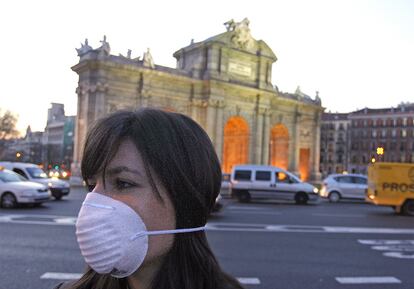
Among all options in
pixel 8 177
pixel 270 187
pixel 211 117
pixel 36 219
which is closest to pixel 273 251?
pixel 36 219

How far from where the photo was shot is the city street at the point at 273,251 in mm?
6559

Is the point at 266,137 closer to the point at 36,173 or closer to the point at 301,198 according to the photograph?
the point at 301,198

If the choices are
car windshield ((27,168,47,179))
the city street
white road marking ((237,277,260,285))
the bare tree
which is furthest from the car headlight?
the bare tree

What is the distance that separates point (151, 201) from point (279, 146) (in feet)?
159

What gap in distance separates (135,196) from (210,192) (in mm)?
285

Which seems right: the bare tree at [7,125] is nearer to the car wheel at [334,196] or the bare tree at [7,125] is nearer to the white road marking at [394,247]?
the car wheel at [334,196]

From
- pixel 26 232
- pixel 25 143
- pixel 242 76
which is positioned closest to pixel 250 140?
pixel 242 76

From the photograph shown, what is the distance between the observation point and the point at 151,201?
167cm

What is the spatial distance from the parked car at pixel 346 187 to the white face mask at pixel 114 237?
24342 millimetres

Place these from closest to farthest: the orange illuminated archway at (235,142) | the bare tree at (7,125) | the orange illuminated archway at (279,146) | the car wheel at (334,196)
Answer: the car wheel at (334,196), the orange illuminated archway at (235,142), the orange illuminated archway at (279,146), the bare tree at (7,125)

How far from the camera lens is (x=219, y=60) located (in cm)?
4109

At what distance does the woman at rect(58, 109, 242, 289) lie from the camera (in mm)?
1654

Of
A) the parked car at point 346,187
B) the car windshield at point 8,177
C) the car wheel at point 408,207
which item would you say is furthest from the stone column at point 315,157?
the car windshield at point 8,177

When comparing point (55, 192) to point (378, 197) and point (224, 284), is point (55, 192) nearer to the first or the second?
point (378, 197)
